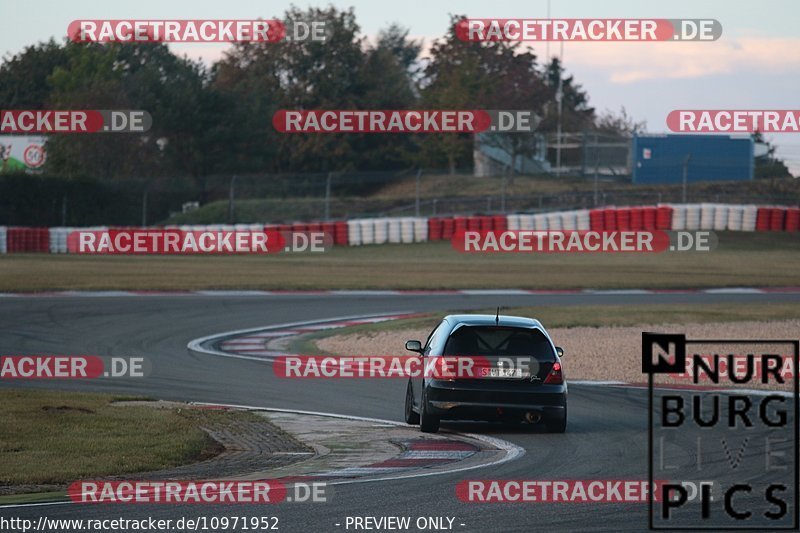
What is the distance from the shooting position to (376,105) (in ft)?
252

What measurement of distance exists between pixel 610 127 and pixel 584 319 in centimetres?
7570

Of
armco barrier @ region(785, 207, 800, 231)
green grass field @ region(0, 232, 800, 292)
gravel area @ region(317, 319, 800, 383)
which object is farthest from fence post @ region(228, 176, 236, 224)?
gravel area @ region(317, 319, 800, 383)

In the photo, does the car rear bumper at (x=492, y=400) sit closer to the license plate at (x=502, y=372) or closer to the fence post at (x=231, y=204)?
the license plate at (x=502, y=372)

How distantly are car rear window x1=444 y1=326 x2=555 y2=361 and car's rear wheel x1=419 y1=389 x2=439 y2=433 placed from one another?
0.60 meters

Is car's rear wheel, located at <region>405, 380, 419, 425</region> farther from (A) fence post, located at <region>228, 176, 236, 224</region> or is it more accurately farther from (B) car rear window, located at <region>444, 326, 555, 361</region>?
(A) fence post, located at <region>228, 176, 236, 224</region>

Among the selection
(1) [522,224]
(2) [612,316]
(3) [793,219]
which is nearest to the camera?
(2) [612,316]

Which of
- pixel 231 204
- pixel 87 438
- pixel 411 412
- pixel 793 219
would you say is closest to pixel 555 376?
pixel 411 412

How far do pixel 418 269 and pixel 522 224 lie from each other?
330 inches

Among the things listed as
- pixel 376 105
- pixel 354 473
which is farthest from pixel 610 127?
pixel 354 473

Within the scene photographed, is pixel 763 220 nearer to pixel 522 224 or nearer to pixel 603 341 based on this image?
pixel 522 224

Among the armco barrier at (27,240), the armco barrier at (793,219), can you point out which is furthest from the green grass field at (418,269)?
the armco barrier at (27,240)

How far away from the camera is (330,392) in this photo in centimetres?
1688

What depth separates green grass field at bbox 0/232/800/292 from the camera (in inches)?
1379

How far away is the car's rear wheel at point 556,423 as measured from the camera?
42.3 feet
